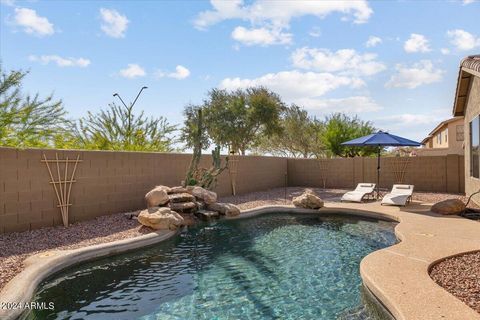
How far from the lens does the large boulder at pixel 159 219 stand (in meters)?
7.52

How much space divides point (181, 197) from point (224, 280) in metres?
4.40

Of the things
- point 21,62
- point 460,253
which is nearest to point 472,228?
point 460,253

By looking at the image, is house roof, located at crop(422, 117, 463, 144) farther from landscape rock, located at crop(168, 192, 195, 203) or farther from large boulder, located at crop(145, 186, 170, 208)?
large boulder, located at crop(145, 186, 170, 208)

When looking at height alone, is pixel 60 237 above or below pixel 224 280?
above

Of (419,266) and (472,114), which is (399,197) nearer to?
(472,114)

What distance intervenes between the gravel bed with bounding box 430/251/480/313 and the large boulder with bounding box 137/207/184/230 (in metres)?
5.18

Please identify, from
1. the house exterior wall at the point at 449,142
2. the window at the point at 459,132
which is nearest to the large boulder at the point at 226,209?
the house exterior wall at the point at 449,142

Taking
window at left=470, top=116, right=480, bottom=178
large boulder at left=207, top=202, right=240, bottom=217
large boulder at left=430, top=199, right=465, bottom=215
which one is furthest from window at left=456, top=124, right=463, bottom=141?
large boulder at left=207, top=202, right=240, bottom=217

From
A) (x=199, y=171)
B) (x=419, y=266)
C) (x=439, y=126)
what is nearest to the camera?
(x=419, y=266)

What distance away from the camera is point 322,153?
30078 millimetres

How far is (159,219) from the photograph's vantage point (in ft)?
24.7

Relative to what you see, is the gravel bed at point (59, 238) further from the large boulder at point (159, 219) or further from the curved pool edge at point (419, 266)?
the curved pool edge at point (419, 266)

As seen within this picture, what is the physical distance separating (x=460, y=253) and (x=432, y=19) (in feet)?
20.5

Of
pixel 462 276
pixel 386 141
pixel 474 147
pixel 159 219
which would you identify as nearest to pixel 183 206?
pixel 159 219
